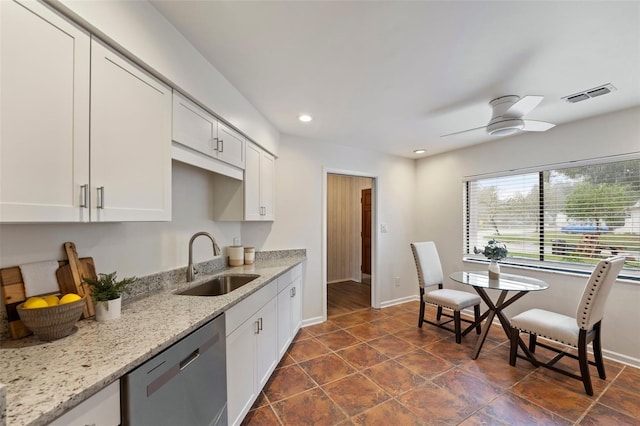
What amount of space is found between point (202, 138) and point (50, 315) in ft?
4.13

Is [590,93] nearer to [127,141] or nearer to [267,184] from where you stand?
[267,184]

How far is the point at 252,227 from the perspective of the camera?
319 centimetres

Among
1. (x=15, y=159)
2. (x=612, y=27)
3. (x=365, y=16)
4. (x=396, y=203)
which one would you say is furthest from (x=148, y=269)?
(x=396, y=203)

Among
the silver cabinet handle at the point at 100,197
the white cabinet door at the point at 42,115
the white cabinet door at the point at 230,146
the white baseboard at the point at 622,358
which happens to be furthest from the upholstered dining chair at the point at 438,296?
the white cabinet door at the point at 42,115

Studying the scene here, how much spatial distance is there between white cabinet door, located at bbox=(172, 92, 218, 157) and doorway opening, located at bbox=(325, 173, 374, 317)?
3.85m

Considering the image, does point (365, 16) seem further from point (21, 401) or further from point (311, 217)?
point (311, 217)

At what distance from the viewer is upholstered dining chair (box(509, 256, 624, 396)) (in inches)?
81.7

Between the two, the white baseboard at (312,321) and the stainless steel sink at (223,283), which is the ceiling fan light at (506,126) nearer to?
the stainless steel sink at (223,283)

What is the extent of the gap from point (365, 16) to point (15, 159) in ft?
5.30

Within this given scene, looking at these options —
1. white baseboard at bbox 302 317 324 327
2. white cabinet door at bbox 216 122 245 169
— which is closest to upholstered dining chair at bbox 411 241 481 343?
white baseboard at bbox 302 317 324 327

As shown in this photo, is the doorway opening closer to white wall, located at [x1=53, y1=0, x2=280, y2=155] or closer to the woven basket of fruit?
white wall, located at [x1=53, y1=0, x2=280, y2=155]

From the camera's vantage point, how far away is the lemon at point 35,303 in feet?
3.48

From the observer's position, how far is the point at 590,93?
2248mm

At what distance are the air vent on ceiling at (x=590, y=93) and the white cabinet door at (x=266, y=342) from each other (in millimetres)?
3099
